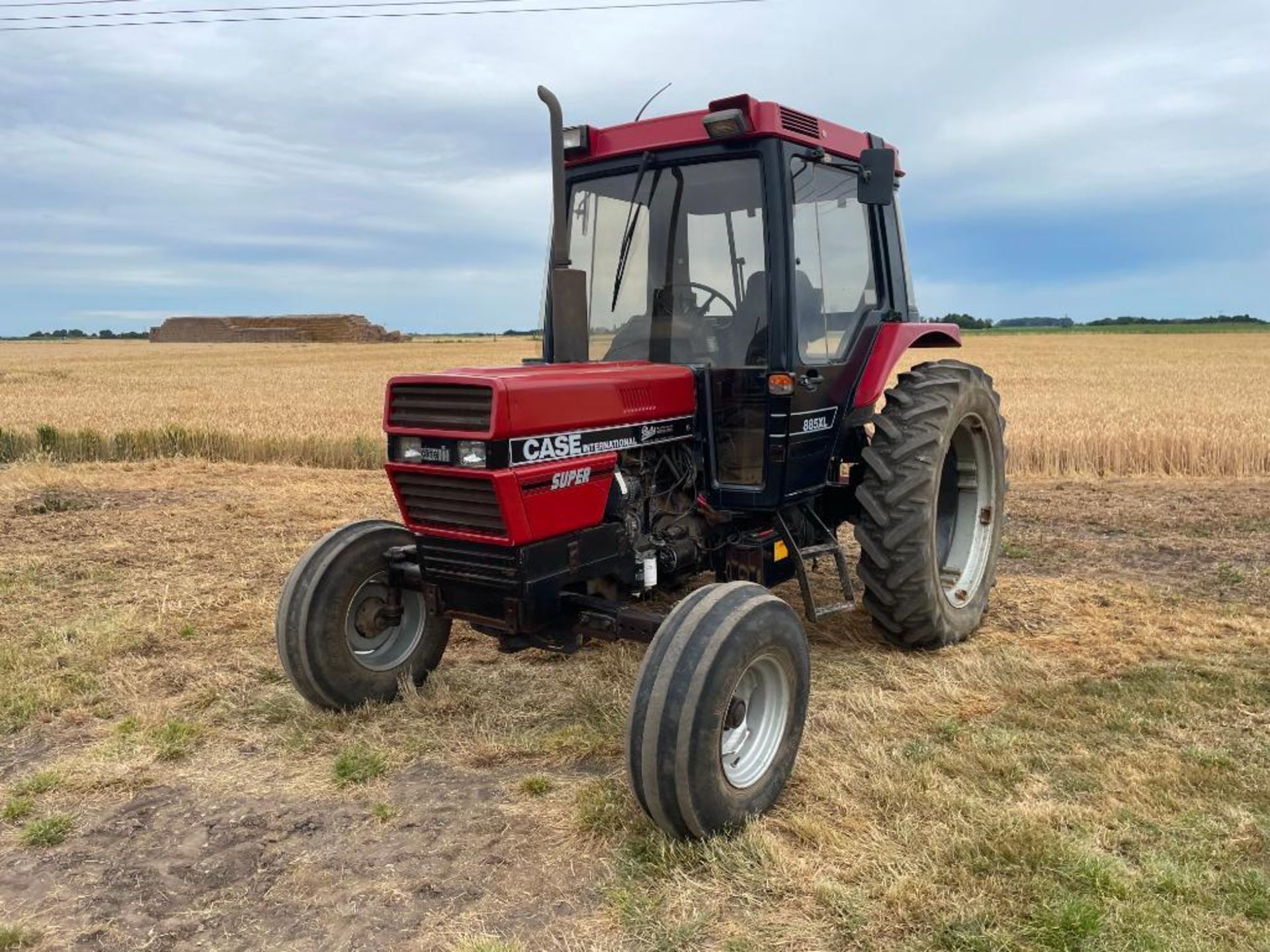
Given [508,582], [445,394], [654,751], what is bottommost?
[654,751]

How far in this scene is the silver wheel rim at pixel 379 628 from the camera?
420 centimetres

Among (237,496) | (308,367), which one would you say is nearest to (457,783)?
(237,496)

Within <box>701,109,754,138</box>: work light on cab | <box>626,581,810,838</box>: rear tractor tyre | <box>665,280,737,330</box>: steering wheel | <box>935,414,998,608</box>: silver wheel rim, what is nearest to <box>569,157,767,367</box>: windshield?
<box>665,280,737,330</box>: steering wheel

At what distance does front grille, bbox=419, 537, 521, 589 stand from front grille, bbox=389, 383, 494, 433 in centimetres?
45

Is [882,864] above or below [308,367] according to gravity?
below

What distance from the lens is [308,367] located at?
29688 mm

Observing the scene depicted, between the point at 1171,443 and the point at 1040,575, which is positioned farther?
the point at 1171,443

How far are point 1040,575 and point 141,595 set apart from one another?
5706 mm

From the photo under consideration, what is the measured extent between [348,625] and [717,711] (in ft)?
6.33

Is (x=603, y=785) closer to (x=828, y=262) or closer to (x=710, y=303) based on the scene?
(x=710, y=303)

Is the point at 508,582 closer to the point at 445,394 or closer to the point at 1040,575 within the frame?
the point at 445,394

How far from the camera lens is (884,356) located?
4852 mm

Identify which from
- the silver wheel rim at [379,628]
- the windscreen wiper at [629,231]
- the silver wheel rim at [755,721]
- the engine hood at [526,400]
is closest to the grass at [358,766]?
the silver wheel rim at [379,628]

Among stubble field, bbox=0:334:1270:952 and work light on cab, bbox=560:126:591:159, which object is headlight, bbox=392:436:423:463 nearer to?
stubble field, bbox=0:334:1270:952
